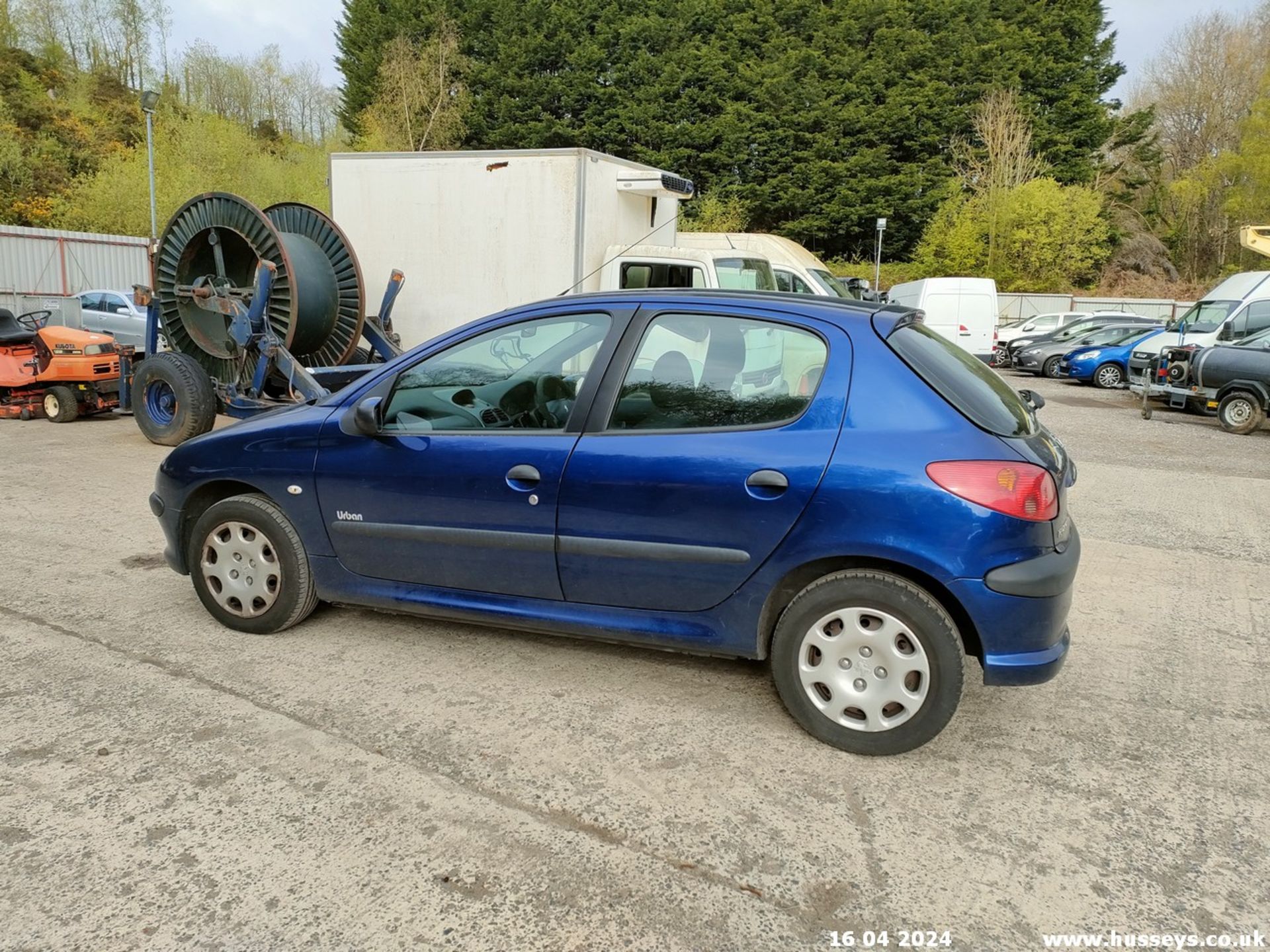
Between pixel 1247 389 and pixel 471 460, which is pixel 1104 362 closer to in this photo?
pixel 1247 389

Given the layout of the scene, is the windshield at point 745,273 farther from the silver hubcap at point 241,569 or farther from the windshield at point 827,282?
the silver hubcap at point 241,569

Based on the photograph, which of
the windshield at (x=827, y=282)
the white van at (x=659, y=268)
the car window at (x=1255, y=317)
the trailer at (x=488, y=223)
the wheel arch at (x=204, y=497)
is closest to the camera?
the wheel arch at (x=204, y=497)

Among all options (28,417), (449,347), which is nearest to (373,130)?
(28,417)

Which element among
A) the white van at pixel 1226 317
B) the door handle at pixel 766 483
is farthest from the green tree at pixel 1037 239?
the door handle at pixel 766 483

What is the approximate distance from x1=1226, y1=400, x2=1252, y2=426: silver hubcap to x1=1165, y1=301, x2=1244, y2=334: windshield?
15.5 ft

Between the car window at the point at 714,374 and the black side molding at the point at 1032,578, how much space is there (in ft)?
2.86

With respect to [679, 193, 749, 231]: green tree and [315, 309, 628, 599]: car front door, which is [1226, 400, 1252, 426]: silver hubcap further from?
[679, 193, 749, 231]: green tree

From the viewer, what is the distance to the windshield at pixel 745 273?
10125mm

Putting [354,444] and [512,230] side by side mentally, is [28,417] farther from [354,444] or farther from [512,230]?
[354,444]

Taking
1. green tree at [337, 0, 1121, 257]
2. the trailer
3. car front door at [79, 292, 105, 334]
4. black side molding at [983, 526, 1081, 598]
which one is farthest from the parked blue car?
green tree at [337, 0, 1121, 257]

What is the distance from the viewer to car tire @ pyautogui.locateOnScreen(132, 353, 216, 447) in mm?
8867

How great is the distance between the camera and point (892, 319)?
3.43 m

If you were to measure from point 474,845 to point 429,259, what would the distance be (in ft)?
27.3

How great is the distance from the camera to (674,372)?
347 centimetres
